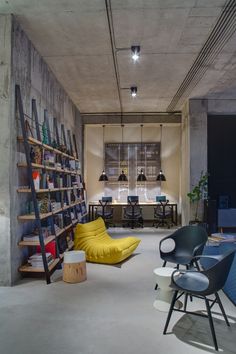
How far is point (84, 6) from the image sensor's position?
3.47 m

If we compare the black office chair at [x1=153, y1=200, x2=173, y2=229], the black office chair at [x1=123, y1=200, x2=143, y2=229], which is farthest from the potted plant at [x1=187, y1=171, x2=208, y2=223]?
the black office chair at [x1=123, y1=200, x2=143, y2=229]

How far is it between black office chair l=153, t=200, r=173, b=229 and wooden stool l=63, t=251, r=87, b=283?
5.00 m

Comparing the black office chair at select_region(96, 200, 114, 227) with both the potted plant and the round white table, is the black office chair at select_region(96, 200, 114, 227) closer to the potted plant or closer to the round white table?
the potted plant

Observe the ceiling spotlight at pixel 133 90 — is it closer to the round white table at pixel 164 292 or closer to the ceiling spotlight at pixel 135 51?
the ceiling spotlight at pixel 135 51

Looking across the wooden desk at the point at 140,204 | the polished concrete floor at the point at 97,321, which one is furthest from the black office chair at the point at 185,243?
the wooden desk at the point at 140,204

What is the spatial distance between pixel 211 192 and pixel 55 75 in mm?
4945

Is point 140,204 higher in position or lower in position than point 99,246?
higher

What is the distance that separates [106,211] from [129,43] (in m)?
5.59

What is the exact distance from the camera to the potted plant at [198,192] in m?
6.81

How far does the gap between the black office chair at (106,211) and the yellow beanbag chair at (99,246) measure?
9.57ft

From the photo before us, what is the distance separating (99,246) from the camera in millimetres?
4824

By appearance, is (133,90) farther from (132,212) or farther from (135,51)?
(132,212)

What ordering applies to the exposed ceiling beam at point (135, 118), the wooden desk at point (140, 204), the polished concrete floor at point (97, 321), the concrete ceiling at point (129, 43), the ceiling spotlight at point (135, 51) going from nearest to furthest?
the polished concrete floor at point (97, 321), the concrete ceiling at point (129, 43), the ceiling spotlight at point (135, 51), the wooden desk at point (140, 204), the exposed ceiling beam at point (135, 118)

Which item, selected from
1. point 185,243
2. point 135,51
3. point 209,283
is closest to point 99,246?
point 185,243
